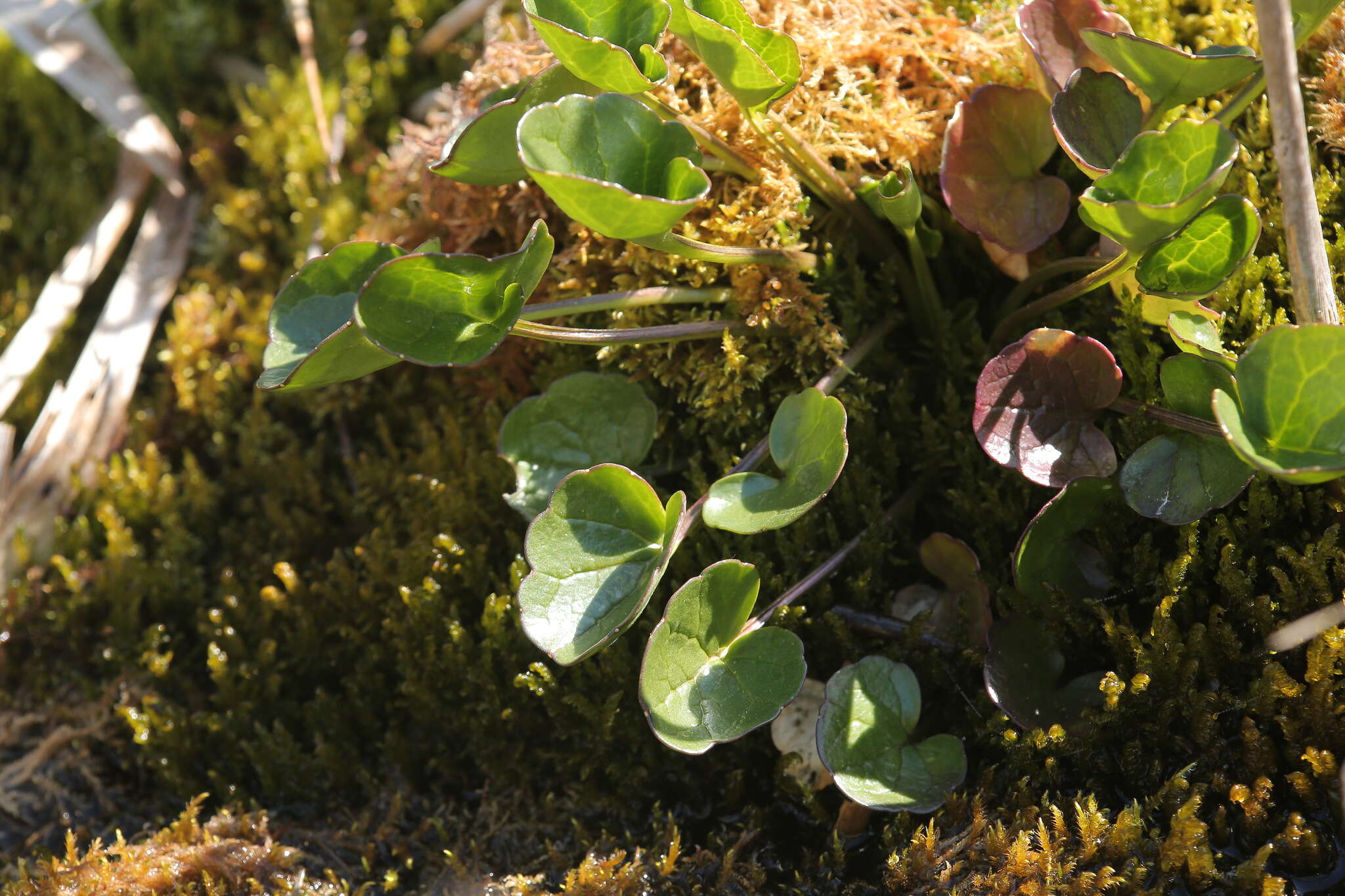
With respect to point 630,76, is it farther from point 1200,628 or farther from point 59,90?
point 59,90

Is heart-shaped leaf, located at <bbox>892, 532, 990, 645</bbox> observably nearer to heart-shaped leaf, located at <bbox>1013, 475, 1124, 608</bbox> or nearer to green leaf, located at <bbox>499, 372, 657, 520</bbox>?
heart-shaped leaf, located at <bbox>1013, 475, 1124, 608</bbox>

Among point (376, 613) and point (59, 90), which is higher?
point (59, 90)

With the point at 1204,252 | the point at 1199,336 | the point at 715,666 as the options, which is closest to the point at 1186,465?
the point at 1199,336

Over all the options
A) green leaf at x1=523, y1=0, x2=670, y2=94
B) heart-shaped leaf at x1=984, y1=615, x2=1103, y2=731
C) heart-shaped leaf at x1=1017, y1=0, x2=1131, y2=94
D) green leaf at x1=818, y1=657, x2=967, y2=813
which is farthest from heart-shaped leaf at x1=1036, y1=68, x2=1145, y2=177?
green leaf at x1=818, y1=657, x2=967, y2=813

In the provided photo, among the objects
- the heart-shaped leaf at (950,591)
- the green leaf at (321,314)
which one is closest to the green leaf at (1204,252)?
the heart-shaped leaf at (950,591)

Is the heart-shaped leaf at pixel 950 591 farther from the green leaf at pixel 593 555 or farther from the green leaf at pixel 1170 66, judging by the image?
the green leaf at pixel 1170 66

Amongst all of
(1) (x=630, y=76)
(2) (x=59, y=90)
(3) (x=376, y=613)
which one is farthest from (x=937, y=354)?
(2) (x=59, y=90)

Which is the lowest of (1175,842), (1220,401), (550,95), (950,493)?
(1175,842)

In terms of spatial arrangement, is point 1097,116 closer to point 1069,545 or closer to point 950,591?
point 1069,545
